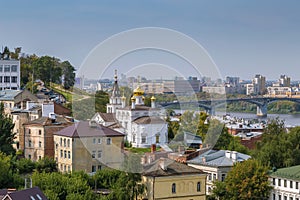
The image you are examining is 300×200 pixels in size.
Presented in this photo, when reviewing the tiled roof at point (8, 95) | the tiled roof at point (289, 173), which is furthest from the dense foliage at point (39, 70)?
the tiled roof at point (289, 173)

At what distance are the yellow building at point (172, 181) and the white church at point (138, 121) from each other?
27.1ft

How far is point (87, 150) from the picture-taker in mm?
22922

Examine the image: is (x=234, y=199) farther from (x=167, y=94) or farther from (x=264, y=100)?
(x=264, y=100)

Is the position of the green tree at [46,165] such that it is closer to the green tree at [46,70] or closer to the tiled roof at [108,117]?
the tiled roof at [108,117]

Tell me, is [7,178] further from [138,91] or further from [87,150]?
[138,91]

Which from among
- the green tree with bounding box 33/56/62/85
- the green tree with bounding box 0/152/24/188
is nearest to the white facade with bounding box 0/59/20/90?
the green tree with bounding box 33/56/62/85

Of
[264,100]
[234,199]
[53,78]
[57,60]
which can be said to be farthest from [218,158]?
[264,100]

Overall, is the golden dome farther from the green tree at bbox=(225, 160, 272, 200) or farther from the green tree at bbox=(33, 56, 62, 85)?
the green tree at bbox=(33, 56, 62, 85)

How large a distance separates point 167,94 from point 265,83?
253ft

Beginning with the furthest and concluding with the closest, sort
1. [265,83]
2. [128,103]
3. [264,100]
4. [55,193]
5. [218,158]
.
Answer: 1. [265,83]
2. [264,100]
3. [128,103]
4. [218,158]
5. [55,193]

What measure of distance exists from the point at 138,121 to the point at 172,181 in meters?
10.6

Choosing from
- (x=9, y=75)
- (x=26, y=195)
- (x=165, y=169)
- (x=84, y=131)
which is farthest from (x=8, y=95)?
(x=26, y=195)

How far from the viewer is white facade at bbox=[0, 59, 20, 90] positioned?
38750 mm

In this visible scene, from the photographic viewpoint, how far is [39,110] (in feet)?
91.0
